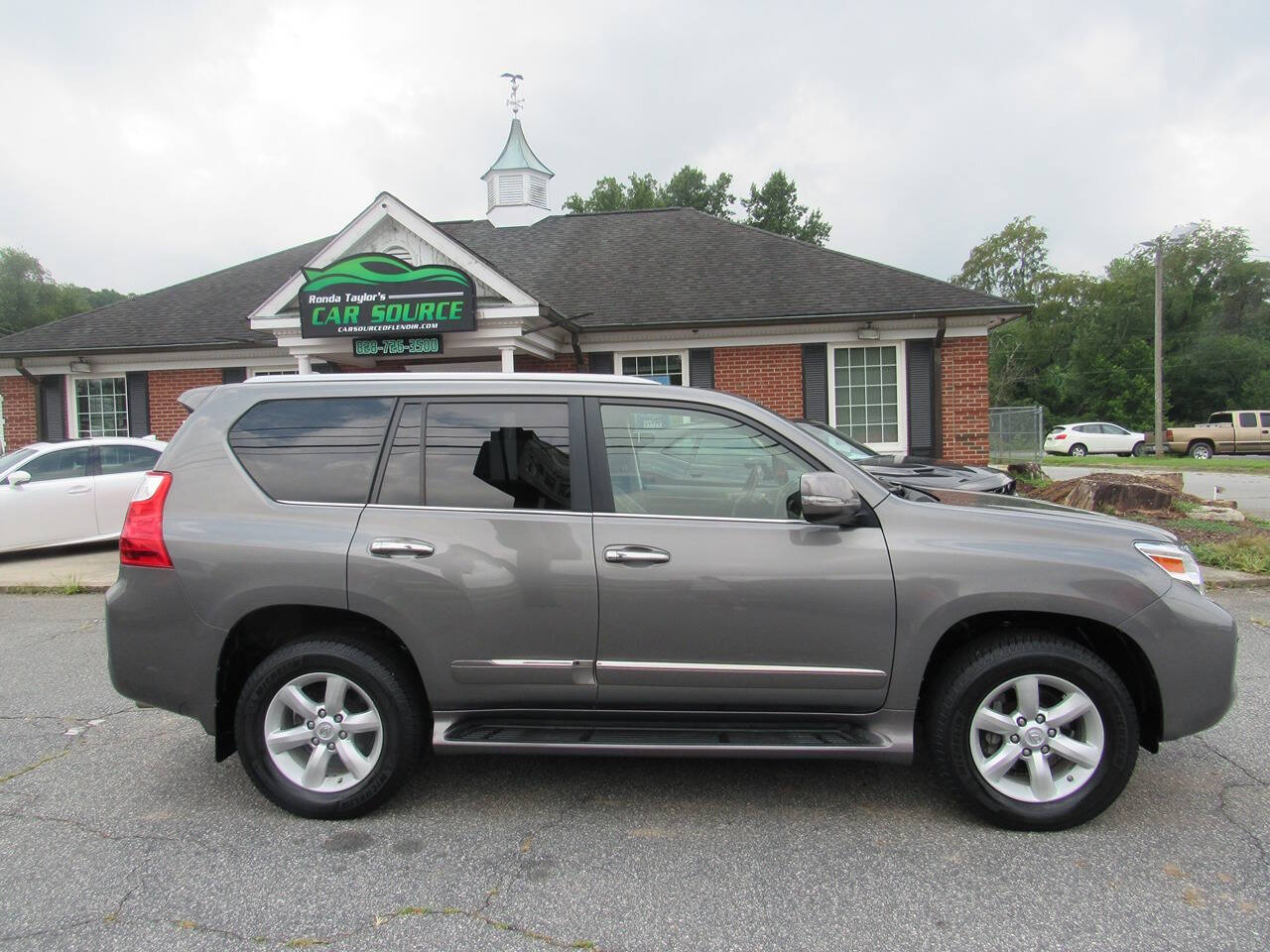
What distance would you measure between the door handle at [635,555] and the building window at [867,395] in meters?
11.0

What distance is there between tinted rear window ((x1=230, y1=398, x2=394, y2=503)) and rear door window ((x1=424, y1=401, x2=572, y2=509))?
0.25 m

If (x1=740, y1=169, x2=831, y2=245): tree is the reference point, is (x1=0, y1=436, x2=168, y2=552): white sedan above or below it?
below

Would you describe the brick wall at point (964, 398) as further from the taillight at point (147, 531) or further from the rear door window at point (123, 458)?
the taillight at point (147, 531)

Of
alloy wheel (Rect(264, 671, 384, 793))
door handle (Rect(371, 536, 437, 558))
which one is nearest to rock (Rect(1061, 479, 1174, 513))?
door handle (Rect(371, 536, 437, 558))

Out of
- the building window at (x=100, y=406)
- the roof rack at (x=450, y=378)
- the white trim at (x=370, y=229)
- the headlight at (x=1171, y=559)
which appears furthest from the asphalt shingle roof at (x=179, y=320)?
the headlight at (x=1171, y=559)

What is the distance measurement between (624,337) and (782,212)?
39432mm

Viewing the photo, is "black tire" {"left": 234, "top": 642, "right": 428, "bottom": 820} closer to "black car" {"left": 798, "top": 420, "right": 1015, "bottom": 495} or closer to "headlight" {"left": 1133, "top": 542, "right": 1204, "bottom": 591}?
"headlight" {"left": 1133, "top": 542, "right": 1204, "bottom": 591}

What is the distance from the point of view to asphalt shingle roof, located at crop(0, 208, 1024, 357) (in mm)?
13594

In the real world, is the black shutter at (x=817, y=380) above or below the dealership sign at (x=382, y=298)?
below

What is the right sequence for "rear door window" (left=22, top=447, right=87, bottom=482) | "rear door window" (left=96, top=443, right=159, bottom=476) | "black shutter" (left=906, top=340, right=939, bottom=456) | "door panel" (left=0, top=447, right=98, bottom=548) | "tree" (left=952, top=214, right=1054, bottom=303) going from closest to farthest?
"door panel" (left=0, top=447, right=98, bottom=548) → "rear door window" (left=22, top=447, right=87, bottom=482) → "rear door window" (left=96, top=443, right=159, bottom=476) → "black shutter" (left=906, top=340, right=939, bottom=456) → "tree" (left=952, top=214, right=1054, bottom=303)

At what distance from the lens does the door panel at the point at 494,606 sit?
3.18 meters

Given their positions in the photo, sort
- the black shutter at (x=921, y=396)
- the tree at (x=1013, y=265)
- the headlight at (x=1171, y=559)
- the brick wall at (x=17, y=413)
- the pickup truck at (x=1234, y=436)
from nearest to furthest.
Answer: the headlight at (x=1171, y=559) → the black shutter at (x=921, y=396) → the brick wall at (x=17, y=413) → the pickup truck at (x=1234, y=436) → the tree at (x=1013, y=265)

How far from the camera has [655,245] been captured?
657 inches

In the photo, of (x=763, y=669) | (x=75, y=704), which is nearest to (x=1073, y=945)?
(x=763, y=669)
